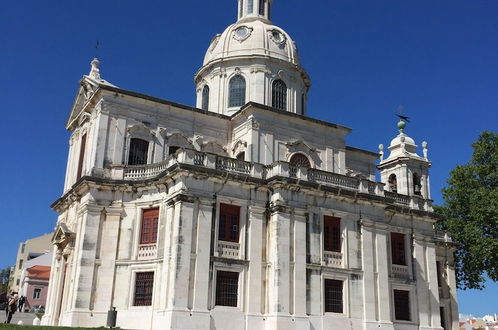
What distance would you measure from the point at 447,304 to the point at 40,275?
48164 millimetres

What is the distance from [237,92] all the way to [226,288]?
16.1 m

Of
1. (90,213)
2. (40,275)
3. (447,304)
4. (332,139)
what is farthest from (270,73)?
(40,275)

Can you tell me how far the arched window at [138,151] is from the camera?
31308 millimetres


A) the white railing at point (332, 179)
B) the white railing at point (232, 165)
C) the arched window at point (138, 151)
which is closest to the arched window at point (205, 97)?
the arched window at point (138, 151)

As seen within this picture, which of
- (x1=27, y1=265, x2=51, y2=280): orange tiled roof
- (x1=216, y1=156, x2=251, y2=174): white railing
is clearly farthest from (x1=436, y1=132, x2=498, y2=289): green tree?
(x1=27, y1=265, x2=51, y2=280): orange tiled roof

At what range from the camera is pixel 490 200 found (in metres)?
38.0

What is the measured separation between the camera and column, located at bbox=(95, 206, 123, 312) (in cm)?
2761

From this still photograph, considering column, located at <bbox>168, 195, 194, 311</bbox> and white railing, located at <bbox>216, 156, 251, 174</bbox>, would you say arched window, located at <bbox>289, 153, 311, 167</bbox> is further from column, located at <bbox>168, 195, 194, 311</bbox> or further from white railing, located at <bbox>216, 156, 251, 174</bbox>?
column, located at <bbox>168, 195, 194, 311</bbox>

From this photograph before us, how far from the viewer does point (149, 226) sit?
1118 inches

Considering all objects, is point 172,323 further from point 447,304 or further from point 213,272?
point 447,304

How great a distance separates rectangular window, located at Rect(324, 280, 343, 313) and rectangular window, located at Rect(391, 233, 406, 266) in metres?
5.05

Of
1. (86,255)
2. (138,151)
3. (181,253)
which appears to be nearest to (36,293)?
(138,151)

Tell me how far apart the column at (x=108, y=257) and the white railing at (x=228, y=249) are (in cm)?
565

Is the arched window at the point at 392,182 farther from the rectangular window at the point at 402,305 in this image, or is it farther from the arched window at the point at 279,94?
the rectangular window at the point at 402,305
